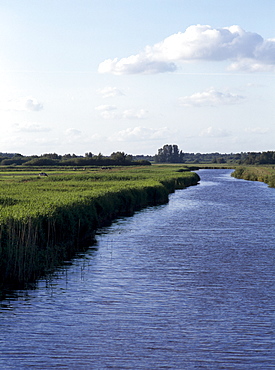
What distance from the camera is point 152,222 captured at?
164 feet

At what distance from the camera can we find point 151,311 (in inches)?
803

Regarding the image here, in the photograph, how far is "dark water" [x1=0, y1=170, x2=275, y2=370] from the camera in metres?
15.9

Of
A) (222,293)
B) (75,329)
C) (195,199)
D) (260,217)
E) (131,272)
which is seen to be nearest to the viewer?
(75,329)

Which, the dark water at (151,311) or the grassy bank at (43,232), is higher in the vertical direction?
the grassy bank at (43,232)

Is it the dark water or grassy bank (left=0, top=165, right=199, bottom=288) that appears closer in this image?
the dark water

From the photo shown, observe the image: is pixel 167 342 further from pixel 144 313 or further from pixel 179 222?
pixel 179 222

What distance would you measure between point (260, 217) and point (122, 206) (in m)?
15.1

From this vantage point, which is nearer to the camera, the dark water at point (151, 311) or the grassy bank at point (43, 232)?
the dark water at point (151, 311)

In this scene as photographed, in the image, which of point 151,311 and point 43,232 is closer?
point 151,311

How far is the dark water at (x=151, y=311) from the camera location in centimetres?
1586

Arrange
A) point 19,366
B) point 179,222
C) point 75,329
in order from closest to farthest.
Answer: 1. point 19,366
2. point 75,329
3. point 179,222

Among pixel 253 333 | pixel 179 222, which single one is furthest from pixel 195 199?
pixel 253 333

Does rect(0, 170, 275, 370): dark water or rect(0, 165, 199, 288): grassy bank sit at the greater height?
rect(0, 165, 199, 288): grassy bank

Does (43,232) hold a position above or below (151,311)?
above
